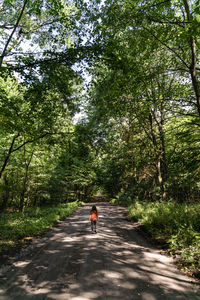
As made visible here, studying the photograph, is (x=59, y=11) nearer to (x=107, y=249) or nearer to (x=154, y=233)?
(x=107, y=249)

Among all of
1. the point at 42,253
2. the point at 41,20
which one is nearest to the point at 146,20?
the point at 41,20

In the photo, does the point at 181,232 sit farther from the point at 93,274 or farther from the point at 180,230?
the point at 93,274

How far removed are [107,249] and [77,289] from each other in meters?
2.92

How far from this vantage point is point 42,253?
20.8 feet

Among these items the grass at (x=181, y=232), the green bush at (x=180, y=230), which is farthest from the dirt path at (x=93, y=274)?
the green bush at (x=180, y=230)

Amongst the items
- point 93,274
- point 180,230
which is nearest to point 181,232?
point 180,230

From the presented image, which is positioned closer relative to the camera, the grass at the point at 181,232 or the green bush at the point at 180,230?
the grass at the point at 181,232

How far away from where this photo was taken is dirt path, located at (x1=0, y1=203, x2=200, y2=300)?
3836mm

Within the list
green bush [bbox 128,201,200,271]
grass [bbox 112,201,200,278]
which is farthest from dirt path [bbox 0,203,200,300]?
green bush [bbox 128,201,200,271]

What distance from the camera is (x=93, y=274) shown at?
4648 mm

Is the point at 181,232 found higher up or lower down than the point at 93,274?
higher up

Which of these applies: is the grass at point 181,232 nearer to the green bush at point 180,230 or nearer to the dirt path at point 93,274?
the green bush at point 180,230

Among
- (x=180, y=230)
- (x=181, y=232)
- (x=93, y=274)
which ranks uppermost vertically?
(x=180, y=230)

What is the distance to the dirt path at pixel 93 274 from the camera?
3836 mm
